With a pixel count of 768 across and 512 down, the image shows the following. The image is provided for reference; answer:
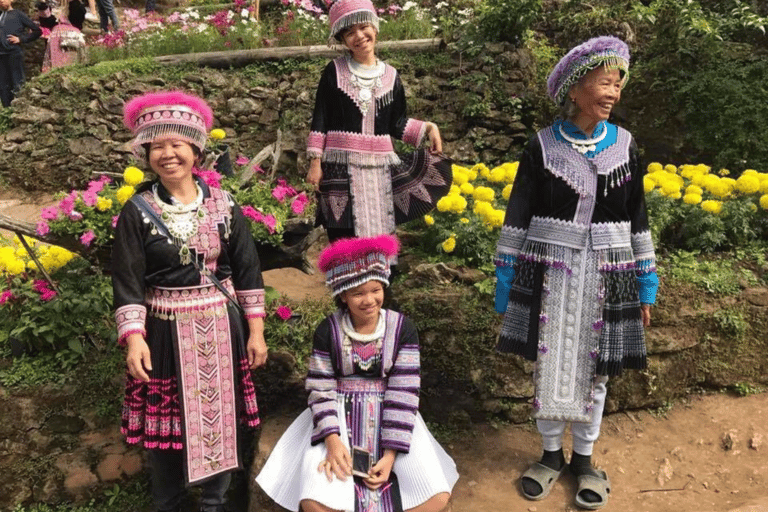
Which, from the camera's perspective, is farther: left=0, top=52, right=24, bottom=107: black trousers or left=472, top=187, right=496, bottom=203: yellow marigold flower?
left=0, top=52, right=24, bottom=107: black trousers

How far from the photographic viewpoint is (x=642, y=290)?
275 cm

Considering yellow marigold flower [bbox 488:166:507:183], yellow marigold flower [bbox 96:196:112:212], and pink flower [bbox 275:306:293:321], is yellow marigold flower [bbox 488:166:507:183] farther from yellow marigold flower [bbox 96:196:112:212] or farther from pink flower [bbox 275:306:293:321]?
yellow marigold flower [bbox 96:196:112:212]

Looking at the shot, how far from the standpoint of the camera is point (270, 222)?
3422 mm

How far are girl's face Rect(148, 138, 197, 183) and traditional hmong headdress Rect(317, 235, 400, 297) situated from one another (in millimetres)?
630

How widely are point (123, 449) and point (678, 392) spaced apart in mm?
3211

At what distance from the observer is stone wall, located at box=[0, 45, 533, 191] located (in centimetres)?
642

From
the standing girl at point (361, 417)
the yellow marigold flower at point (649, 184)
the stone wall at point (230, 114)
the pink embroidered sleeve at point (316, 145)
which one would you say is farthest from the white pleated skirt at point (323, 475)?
the stone wall at point (230, 114)

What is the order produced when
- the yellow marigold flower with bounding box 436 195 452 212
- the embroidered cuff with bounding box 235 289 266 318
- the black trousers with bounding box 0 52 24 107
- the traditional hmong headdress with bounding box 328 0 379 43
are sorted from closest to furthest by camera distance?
1. the embroidered cuff with bounding box 235 289 266 318
2. the traditional hmong headdress with bounding box 328 0 379 43
3. the yellow marigold flower with bounding box 436 195 452 212
4. the black trousers with bounding box 0 52 24 107

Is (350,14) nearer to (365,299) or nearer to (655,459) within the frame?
(365,299)

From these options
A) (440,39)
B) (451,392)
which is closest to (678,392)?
(451,392)

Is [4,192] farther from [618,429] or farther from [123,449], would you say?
[618,429]

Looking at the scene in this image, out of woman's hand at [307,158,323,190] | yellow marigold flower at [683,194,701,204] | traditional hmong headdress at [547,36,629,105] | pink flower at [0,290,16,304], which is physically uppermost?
traditional hmong headdress at [547,36,629,105]

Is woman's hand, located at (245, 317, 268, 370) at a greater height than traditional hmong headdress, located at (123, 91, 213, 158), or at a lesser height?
lesser

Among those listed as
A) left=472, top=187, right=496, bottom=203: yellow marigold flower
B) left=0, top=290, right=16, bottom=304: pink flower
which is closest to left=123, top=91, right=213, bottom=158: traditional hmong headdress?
left=0, top=290, right=16, bottom=304: pink flower
